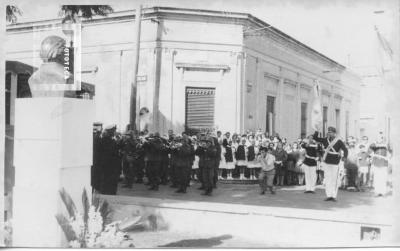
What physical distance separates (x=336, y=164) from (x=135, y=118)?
8.72 feet

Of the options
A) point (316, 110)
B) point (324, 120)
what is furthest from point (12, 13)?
point (324, 120)

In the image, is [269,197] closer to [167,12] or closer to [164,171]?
[164,171]

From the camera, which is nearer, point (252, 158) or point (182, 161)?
point (252, 158)

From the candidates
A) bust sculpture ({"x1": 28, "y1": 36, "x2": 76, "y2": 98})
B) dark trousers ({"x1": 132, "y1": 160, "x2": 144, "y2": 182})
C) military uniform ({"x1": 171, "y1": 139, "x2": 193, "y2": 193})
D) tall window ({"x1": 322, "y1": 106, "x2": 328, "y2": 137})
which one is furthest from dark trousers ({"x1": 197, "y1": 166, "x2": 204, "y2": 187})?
bust sculpture ({"x1": 28, "y1": 36, "x2": 76, "y2": 98})

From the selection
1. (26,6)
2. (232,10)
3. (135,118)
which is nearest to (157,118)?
(135,118)

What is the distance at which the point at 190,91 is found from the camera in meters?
5.82

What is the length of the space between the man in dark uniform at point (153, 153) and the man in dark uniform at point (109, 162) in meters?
0.43

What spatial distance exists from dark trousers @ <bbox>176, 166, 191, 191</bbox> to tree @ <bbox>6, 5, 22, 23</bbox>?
2.81m

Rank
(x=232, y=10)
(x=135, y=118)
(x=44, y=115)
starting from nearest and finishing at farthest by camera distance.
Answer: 1. (x=44, y=115)
2. (x=232, y=10)
3. (x=135, y=118)

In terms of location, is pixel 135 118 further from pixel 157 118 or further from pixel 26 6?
pixel 26 6

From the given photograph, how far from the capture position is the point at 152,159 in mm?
6203

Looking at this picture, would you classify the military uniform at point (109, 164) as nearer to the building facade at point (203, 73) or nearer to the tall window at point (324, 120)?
the building facade at point (203, 73)

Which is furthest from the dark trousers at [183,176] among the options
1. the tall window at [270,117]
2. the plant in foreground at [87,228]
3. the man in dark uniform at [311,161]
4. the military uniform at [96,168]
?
the man in dark uniform at [311,161]

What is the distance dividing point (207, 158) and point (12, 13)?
3.08 metres
